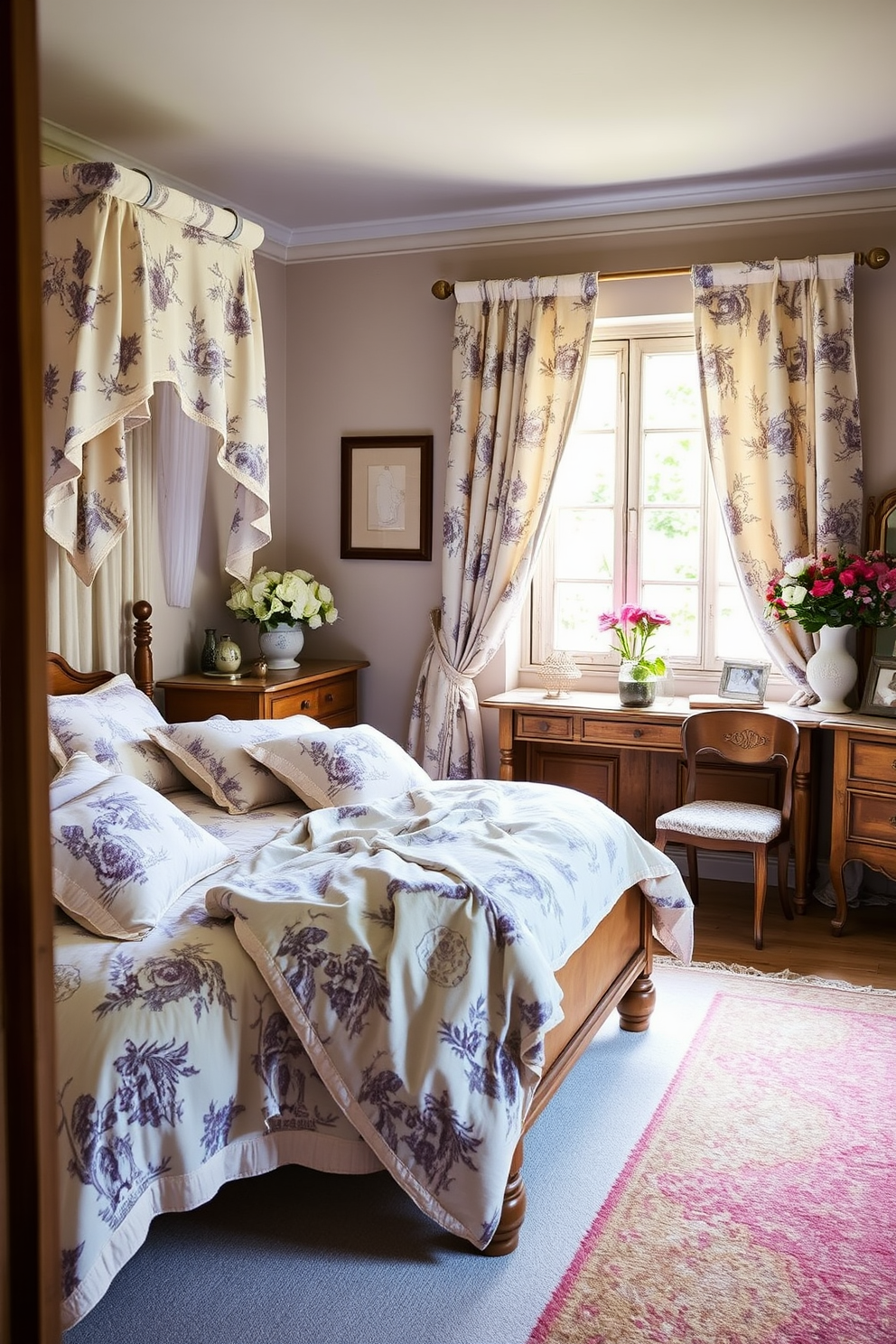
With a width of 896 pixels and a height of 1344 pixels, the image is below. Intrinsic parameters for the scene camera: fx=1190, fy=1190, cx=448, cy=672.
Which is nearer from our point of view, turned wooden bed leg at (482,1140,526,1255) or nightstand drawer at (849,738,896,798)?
turned wooden bed leg at (482,1140,526,1255)

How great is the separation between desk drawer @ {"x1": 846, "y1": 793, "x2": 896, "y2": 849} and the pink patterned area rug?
2.81ft

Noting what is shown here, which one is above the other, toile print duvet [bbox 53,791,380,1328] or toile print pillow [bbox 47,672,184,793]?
toile print pillow [bbox 47,672,184,793]

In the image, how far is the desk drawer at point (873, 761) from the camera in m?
4.27

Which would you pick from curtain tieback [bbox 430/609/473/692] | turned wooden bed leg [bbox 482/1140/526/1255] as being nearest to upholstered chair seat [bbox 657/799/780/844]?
curtain tieback [bbox 430/609/473/692]

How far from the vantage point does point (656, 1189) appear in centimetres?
266

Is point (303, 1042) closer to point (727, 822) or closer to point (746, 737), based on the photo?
point (727, 822)

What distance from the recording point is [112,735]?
3.60 m

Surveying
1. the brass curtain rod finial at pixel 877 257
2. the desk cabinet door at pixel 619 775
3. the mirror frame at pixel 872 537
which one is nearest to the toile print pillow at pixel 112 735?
the desk cabinet door at pixel 619 775

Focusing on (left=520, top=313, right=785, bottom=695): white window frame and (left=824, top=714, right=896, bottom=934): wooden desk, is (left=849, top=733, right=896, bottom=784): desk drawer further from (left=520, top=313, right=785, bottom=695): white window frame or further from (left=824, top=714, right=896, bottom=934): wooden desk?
(left=520, top=313, right=785, bottom=695): white window frame

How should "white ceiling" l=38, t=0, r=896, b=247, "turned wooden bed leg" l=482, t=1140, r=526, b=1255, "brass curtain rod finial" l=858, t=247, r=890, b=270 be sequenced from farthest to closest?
"brass curtain rod finial" l=858, t=247, r=890, b=270 → "white ceiling" l=38, t=0, r=896, b=247 → "turned wooden bed leg" l=482, t=1140, r=526, b=1255

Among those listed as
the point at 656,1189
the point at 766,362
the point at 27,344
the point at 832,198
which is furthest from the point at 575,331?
the point at 27,344

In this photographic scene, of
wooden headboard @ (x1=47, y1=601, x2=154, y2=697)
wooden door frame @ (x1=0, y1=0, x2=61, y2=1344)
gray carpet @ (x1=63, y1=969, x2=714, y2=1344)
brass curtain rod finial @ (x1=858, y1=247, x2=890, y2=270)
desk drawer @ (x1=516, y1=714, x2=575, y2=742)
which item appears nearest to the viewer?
wooden door frame @ (x1=0, y1=0, x2=61, y2=1344)

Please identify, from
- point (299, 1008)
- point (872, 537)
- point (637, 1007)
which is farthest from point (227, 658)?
point (299, 1008)

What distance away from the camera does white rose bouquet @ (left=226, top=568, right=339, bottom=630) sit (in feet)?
16.6
